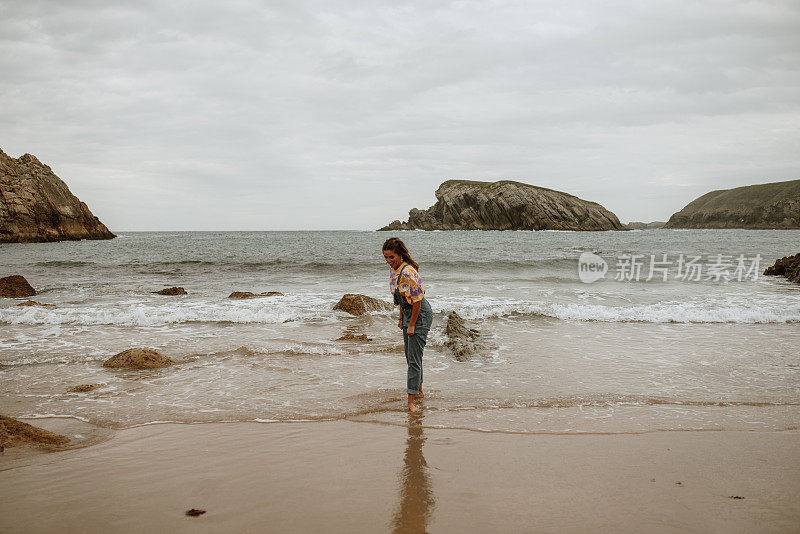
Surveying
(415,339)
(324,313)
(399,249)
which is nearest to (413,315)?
(415,339)

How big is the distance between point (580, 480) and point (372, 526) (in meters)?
1.69

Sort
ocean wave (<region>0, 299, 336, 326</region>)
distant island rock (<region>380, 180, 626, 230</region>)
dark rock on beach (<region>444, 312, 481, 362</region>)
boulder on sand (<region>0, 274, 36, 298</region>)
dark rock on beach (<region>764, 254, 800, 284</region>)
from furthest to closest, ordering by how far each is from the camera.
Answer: distant island rock (<region>380, 180, 626, 230</region>), dark rock on beach (<region>764, 254, 800, 284</region>), boulder on sand (<region>0, 274, 36, 298</region>), ocean wave (<region>0, 299, 336, 326</region>), dark rock on beach (<region>444, 312, 481, 362</region>)

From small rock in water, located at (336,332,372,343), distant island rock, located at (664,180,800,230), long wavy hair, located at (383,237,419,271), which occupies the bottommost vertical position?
small rock in water, located at (336,332,372,343)

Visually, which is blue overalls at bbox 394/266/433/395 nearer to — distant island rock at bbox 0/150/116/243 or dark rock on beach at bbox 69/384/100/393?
dark rock on beach at bbox 69/384/100/393

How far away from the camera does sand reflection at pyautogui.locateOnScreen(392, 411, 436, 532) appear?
2941mm

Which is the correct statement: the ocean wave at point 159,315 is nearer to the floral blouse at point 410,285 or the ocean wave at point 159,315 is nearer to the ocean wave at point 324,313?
the ocean wave at point 324,313

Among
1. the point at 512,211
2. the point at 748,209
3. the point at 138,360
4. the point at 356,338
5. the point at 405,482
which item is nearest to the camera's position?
the point at 405,482

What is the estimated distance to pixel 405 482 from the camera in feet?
11.7

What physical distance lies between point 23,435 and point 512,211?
122m

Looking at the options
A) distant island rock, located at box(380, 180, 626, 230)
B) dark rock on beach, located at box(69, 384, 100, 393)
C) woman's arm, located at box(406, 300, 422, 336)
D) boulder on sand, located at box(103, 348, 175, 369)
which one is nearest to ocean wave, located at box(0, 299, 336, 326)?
boulder on sand, located at box(103, 348, 175, 369)

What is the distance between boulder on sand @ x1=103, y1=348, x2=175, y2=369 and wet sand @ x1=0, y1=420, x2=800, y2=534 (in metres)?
2.66

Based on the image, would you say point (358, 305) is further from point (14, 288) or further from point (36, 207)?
point (36, 207)

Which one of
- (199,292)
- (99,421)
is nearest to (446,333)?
(99,421)

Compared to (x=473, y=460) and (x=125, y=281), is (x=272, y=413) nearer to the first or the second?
(x=473, y=460)
